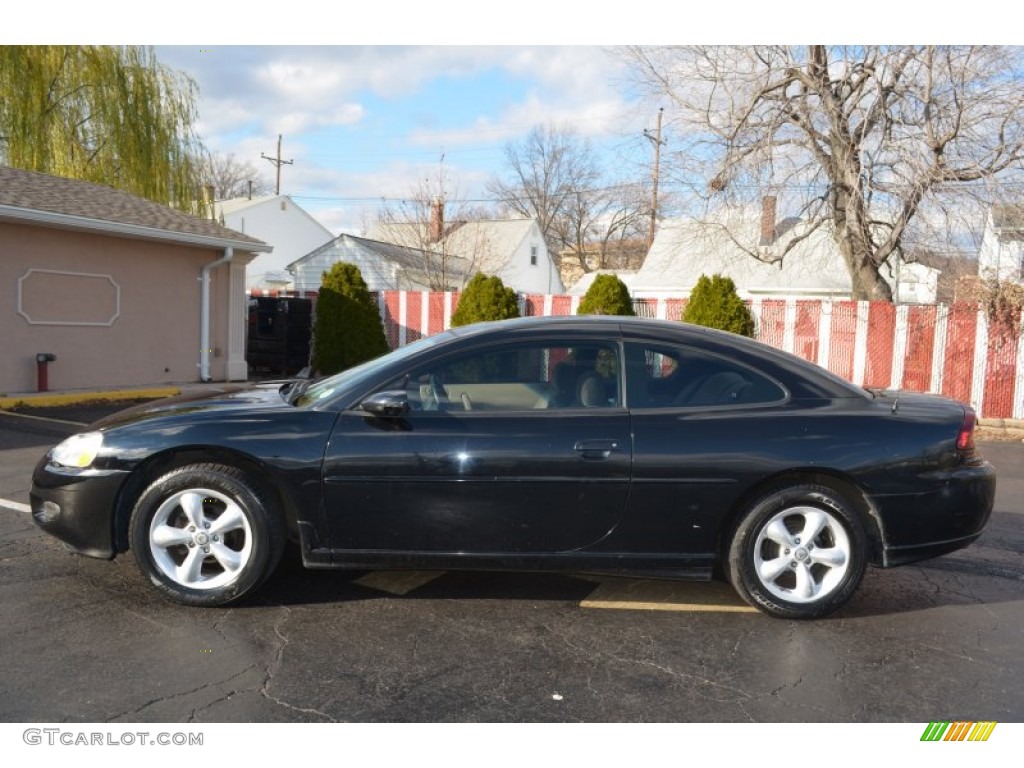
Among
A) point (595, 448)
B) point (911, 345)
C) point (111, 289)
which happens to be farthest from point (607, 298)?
point (595, 448)

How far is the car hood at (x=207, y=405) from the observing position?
426 cm

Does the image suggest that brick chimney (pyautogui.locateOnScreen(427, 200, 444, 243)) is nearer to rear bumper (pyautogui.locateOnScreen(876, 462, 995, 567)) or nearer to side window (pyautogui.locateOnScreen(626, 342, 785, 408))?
side window (pyautogui.locateOnScreen(626, 342, 785, 408))

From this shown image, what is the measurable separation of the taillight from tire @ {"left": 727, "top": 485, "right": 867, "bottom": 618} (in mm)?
684

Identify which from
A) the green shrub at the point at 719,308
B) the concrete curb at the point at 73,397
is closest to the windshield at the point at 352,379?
the concrete curb at the point at 73,397

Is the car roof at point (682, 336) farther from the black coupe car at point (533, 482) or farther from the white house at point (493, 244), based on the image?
the white house at point (493, 244)

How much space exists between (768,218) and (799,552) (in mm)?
14768

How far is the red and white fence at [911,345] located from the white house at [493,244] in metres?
19.1

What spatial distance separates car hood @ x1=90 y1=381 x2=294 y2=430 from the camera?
14.0ft

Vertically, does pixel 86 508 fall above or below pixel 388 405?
below

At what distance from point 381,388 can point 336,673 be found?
140 cm

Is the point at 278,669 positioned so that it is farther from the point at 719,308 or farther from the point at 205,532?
the point at 719,308

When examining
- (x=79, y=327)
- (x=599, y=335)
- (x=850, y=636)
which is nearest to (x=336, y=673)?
(x=599, y=335)

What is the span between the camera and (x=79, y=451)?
4.16m

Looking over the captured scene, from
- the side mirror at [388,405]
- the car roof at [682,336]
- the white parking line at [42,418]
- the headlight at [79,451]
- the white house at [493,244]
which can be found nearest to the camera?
the side mirror at [388,405]
